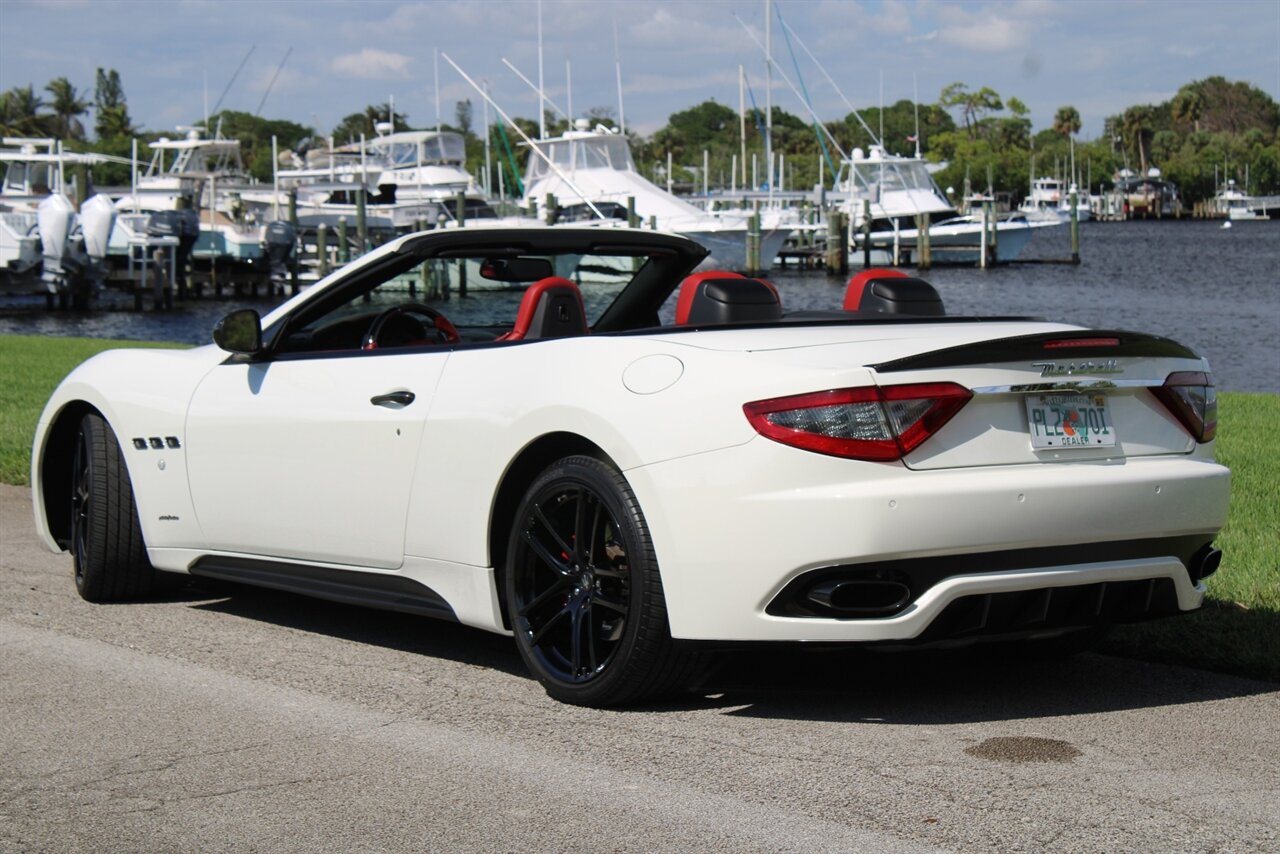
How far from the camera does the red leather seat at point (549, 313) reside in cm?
546

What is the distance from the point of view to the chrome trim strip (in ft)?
14.8

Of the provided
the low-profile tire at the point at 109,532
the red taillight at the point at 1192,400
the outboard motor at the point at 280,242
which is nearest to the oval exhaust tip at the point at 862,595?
the red taillight at the point at 1192,400

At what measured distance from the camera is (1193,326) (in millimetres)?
36938

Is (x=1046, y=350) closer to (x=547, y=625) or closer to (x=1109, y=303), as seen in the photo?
(x=547, y=625)

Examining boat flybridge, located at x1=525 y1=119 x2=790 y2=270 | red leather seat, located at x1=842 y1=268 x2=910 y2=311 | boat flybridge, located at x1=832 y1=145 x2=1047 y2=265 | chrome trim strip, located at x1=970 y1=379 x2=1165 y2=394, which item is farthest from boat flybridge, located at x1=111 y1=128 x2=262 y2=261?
chrome trim strip, located at x1=970 y1=379 x2=1165 y2=394

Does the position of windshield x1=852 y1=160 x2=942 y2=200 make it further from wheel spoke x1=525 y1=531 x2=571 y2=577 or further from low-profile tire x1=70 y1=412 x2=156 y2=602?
wheel spoke x1=525 y1=531 x2=571 y2=577

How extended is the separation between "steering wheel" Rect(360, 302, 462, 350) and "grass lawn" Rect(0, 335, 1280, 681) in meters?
2.65

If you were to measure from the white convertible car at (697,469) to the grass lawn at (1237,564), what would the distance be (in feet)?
1.37

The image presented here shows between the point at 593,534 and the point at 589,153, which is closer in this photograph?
the point at 593,534

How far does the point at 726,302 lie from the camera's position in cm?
536

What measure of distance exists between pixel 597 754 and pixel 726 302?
1.66 m

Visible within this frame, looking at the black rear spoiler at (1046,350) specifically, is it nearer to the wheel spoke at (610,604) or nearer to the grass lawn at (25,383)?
the wheel spoke at (610,604)

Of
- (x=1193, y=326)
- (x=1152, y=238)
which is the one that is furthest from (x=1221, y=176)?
(x=1193, y=326)

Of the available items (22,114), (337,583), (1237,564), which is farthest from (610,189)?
(22,114)
